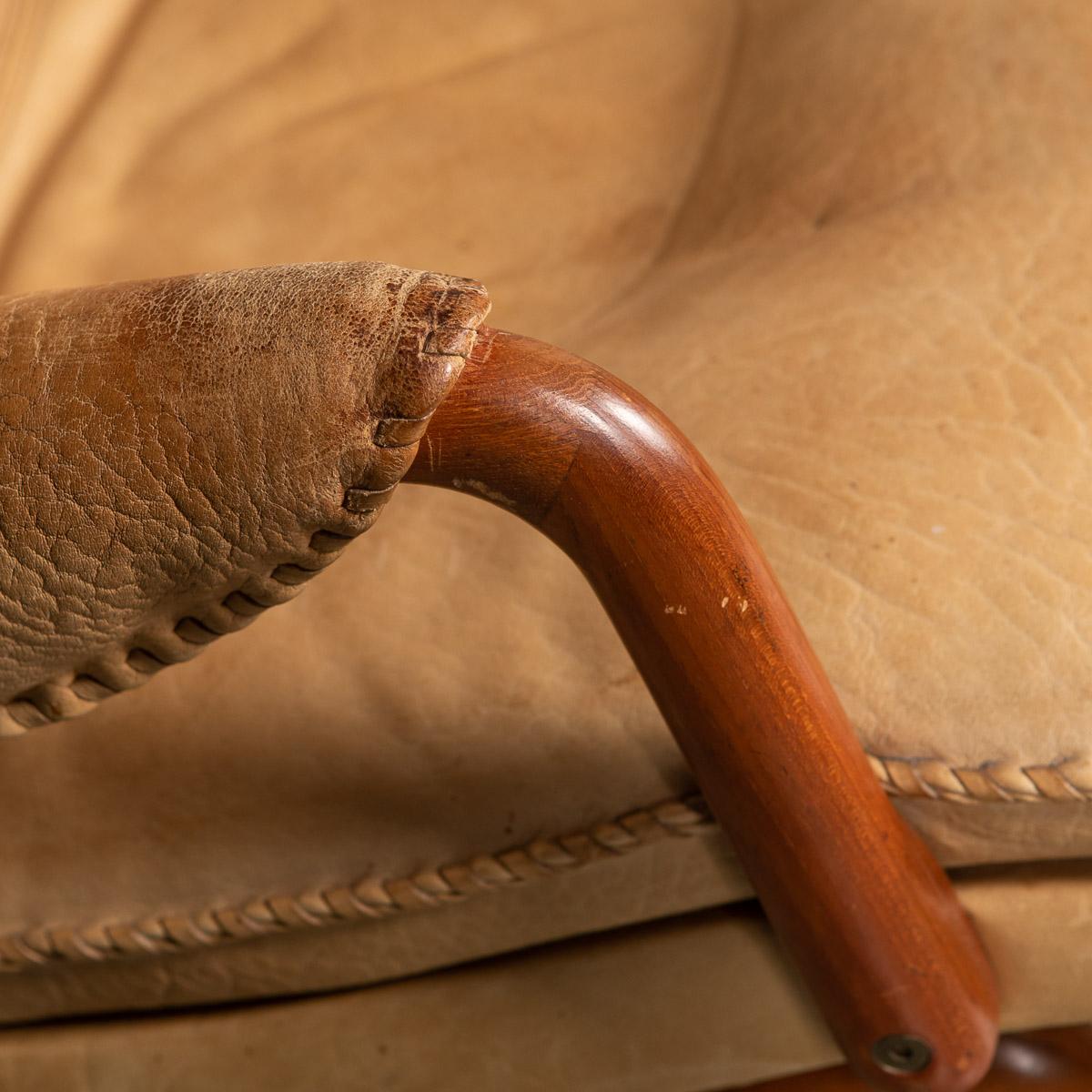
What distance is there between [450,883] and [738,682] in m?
0.17

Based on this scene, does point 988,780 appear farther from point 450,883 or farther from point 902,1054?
point 450,883

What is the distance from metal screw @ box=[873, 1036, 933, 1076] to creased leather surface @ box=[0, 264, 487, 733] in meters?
0.28

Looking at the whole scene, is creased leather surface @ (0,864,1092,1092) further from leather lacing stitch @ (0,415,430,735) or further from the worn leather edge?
leather lacing stitch @ (0,415,430,735)

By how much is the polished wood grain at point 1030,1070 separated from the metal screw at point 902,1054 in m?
0.22

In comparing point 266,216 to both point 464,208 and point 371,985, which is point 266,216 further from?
point 371,985

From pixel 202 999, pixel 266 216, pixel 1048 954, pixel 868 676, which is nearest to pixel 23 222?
pixel 266 216

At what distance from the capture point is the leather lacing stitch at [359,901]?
490 millimetres

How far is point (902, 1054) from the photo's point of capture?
1.54 feet

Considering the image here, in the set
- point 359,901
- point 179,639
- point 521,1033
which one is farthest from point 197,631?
point 521,1033

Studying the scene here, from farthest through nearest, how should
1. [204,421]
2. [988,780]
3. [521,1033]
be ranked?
1. [521,1033]
2. [988,780]
3. [204,421]

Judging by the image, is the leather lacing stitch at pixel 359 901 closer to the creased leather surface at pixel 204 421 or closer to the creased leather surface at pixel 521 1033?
the creased leather surface at pixel 521 1033

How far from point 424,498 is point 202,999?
26cm

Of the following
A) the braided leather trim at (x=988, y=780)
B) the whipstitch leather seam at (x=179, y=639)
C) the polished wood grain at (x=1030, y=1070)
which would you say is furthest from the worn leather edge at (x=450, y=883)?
the polished wood grain at (x=1030, y=1070)

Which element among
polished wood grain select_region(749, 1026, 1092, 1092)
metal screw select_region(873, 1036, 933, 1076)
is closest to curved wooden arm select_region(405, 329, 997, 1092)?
metal screw select_region(873, 1036, 933, 1076)
